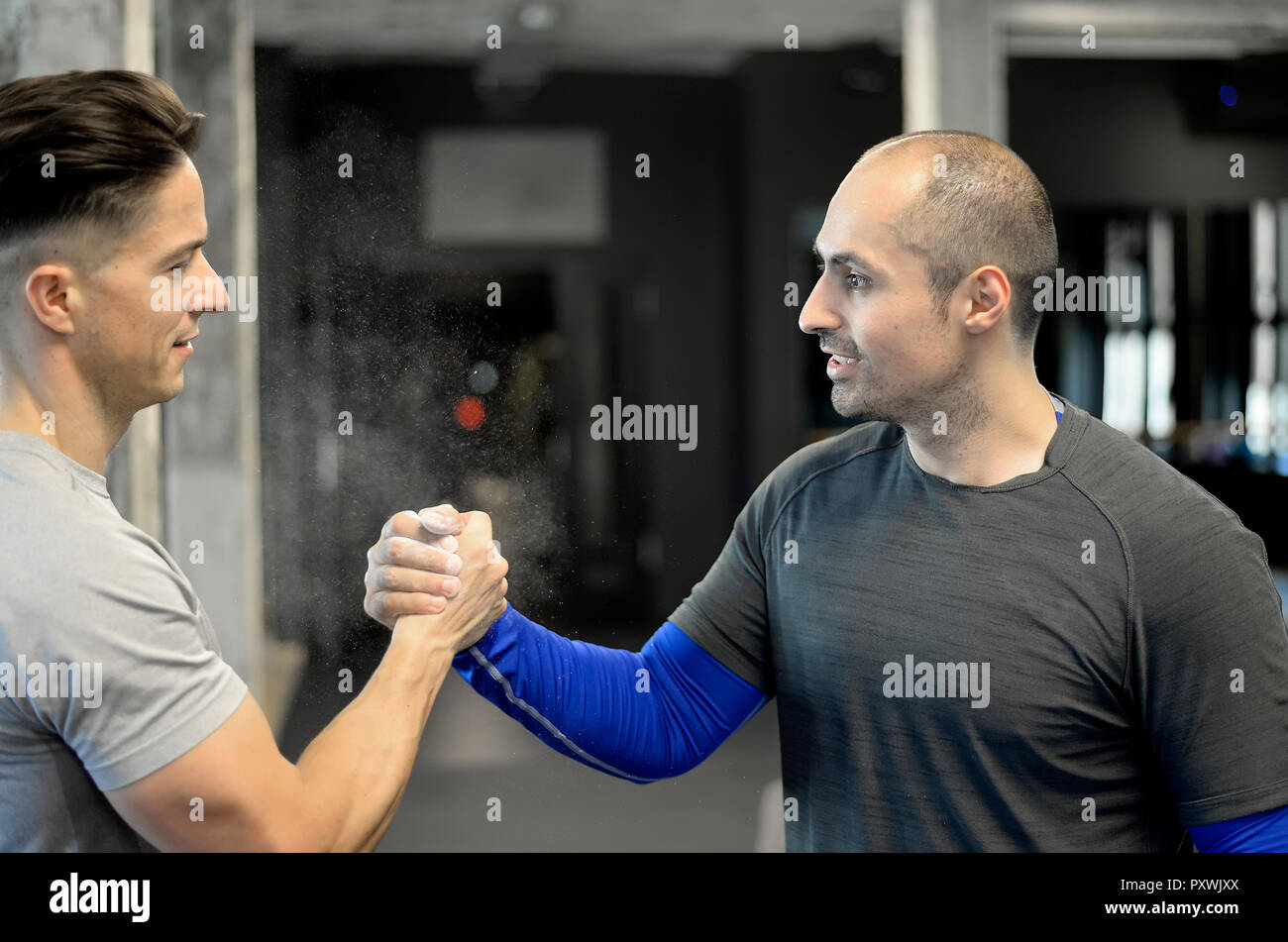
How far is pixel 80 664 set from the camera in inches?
34.6

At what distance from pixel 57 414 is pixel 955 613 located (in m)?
0.96

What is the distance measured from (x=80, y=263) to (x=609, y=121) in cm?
79

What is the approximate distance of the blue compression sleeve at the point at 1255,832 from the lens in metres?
1.07

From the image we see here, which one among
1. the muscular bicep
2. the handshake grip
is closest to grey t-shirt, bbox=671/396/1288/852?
the handshake grip

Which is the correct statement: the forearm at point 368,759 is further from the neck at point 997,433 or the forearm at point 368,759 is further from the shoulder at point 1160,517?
the shoulder at point 1160,517

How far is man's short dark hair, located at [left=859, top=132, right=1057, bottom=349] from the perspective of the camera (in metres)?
1.18

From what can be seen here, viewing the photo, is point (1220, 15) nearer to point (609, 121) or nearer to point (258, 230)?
point (609, 121)

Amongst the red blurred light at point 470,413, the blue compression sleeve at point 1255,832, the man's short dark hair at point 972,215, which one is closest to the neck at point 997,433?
the man's short dark hair at point 972,215

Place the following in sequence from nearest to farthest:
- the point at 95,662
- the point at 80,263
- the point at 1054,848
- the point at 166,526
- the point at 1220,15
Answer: the point at 95,662
the point at 80,263
the point at 1054,848
the point at 1220,15
the point at 166,526

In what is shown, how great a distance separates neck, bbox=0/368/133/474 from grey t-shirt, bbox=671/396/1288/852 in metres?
0.78

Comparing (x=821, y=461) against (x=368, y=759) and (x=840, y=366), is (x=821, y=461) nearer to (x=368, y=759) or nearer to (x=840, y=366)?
(x=840, y=366)
